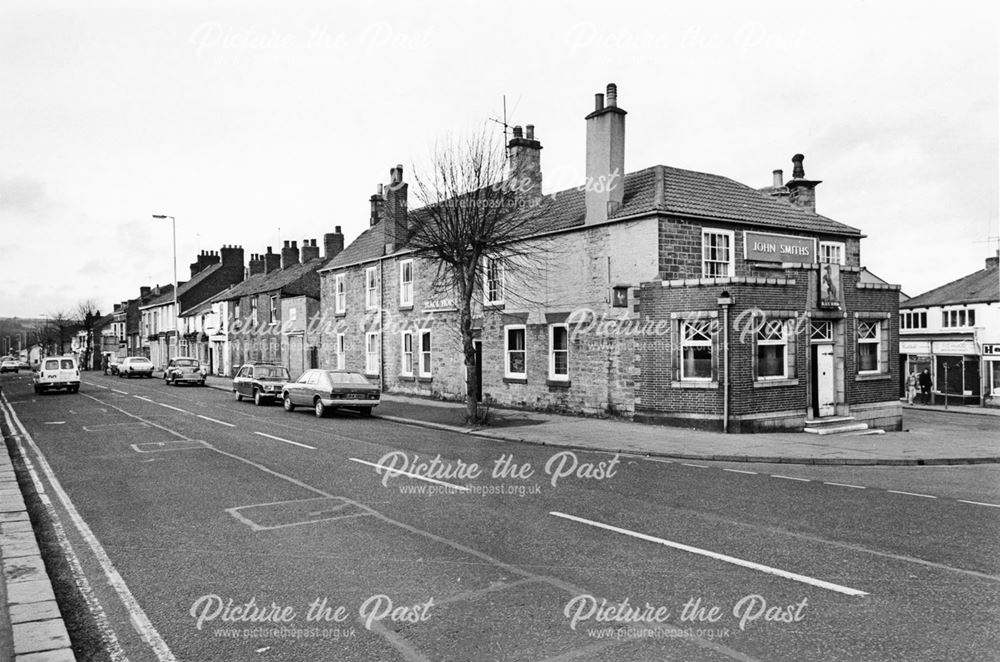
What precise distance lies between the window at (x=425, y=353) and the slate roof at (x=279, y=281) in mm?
16907

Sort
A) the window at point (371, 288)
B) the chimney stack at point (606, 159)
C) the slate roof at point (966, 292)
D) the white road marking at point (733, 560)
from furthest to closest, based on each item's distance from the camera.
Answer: the slate roof at point (966, 292) → the window at point (371, 288) → the chimney stack at point (606, 159) → the white road marking at point (733, 560)

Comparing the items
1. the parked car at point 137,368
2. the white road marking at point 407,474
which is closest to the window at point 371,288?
the white road marking at point 407,474

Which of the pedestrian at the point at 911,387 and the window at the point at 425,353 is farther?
the pedestrian at the point at 911,387

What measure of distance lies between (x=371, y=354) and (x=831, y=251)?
20886 millimetres

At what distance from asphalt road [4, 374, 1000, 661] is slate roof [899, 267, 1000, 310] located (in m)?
28.4

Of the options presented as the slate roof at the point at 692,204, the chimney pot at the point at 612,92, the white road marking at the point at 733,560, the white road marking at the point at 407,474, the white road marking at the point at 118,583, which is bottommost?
the white road marking at the point at 407,474

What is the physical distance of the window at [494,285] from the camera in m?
25.4

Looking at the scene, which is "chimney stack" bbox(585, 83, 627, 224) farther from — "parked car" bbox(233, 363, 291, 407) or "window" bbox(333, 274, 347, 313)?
"window" bbox(333, 274, 347, 313)

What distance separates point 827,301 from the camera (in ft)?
67.3

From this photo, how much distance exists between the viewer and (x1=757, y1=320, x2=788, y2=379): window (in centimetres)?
1958

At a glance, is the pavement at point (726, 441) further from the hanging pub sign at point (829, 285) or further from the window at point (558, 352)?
the hanging pub sign at point (829, 285)

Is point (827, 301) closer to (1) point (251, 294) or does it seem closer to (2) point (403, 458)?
(2) point (403, 458)

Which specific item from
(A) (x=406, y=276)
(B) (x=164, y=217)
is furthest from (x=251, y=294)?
(A) (x=406, y=276)

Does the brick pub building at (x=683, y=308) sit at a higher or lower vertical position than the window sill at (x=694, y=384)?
higher
